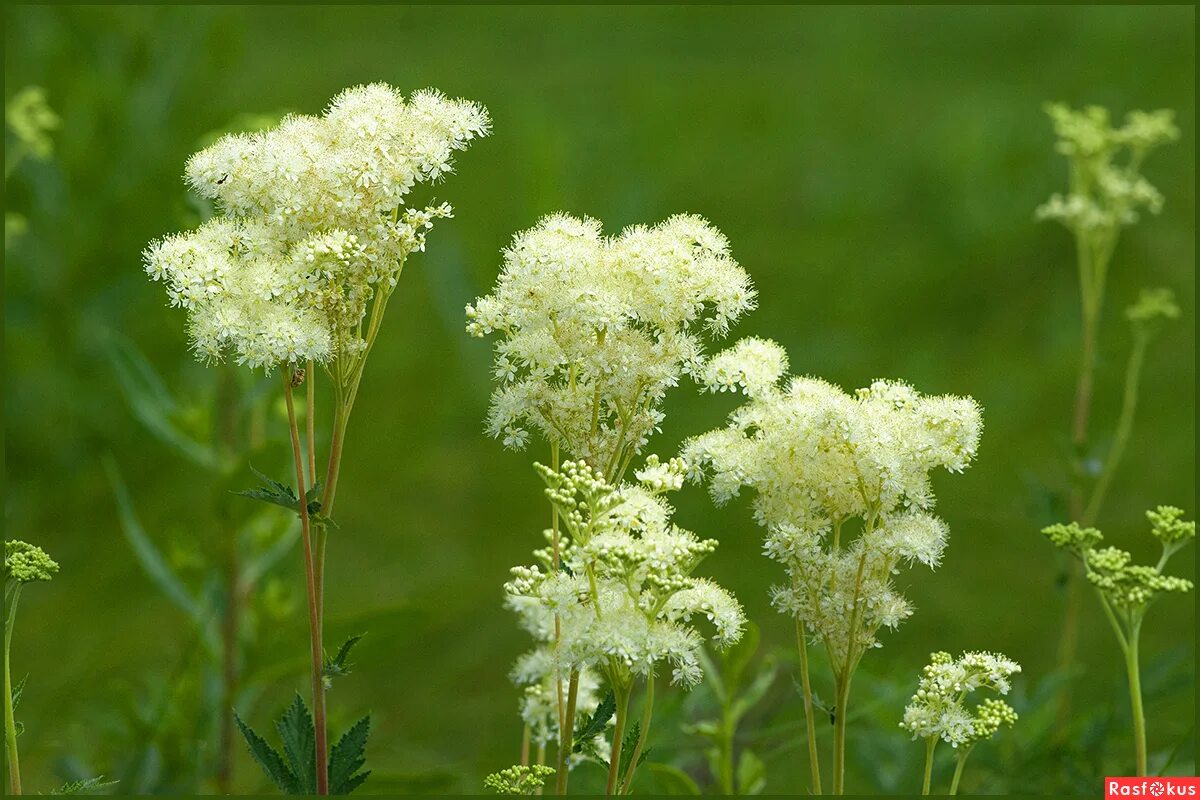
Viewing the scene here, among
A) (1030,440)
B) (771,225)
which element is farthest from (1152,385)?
(771,225)

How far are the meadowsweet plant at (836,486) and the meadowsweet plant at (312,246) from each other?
245mm

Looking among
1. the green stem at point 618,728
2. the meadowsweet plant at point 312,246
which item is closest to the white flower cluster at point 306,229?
the meadowsweet plant at point 312,246

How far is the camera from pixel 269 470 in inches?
53.4

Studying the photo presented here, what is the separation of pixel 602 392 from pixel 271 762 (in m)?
0.34

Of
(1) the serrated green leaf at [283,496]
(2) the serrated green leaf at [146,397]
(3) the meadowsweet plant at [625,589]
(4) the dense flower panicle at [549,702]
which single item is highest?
(2) the serrated green leaf at [146,397]

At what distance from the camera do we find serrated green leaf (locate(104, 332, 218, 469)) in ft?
4.99

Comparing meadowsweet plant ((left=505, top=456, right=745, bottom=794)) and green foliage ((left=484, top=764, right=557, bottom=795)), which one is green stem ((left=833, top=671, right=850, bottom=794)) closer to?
meadowsweet plant ((left=505, top=456, right=745, bottom=794))

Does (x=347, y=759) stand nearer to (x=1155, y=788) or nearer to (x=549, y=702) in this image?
(x=549, y=702)

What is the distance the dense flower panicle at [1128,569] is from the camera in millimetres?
934

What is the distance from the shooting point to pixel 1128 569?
3.11 feet

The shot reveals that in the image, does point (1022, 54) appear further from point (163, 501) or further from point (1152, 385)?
point (163, 501)

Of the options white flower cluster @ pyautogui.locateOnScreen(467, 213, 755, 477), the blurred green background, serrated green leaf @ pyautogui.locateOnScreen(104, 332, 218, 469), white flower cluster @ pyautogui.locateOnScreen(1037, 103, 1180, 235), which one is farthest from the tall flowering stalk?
white flower cluster @ pyautogui.locateOnScreen(1037, 103, 1180, 235)

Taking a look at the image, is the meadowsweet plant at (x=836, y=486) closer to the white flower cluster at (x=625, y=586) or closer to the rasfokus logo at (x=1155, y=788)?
the white flower cluster at (x=625, y=586)

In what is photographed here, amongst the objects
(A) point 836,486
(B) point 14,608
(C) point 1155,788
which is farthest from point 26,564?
(C) point 1155,788
